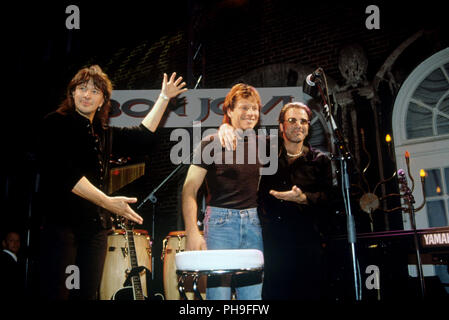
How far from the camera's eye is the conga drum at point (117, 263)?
408cm

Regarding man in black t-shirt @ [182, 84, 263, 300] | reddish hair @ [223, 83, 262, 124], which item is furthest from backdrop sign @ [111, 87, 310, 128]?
man in black t-shirt @ [182, 84, 263, 300]

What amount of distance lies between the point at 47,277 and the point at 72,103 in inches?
36.7

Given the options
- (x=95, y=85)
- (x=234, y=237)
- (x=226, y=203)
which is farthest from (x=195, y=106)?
(x=234, y=237)

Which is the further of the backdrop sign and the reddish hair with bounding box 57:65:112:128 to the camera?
the backdrop sign

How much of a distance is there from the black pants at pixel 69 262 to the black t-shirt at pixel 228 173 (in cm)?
67

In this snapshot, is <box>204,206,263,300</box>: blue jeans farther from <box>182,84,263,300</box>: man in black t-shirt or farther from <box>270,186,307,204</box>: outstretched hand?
<box>270,186,307,204</box>: outstretched hand

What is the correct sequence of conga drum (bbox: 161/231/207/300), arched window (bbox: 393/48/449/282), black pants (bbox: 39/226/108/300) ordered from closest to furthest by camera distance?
black pants (bbox: 39/226/108/300) → conga drum (bbox: 161/231/207/300) → arched window (bbox: 393/48/449/282)

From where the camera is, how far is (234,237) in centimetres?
208

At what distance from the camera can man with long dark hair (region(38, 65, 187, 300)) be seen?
170 cm

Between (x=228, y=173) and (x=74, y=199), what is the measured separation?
85cm

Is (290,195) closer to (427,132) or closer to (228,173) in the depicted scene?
(228,173)

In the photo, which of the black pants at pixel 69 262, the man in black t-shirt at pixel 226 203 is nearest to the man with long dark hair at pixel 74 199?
the black pants at pixel 69 262

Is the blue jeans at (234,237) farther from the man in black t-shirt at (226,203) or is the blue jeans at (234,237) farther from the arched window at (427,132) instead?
the arched window at (427,132)

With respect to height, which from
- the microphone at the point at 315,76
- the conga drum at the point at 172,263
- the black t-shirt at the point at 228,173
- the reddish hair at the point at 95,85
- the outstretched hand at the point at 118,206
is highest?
the microphone at the point at 315,76
